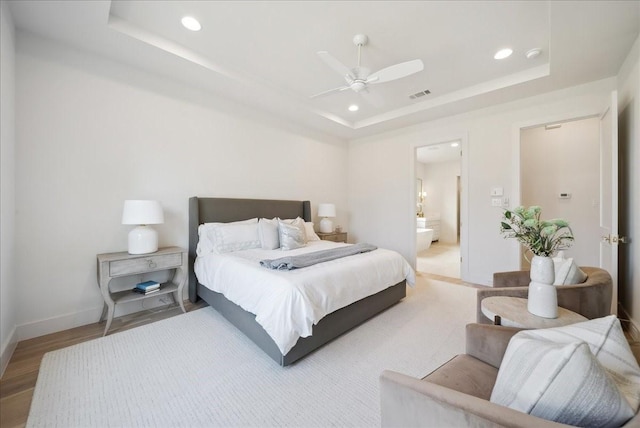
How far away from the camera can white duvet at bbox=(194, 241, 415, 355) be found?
6.09 feet

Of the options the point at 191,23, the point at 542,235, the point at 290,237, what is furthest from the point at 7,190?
the point at 542,235

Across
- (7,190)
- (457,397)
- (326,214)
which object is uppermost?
(7,190)

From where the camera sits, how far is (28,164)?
2.29m

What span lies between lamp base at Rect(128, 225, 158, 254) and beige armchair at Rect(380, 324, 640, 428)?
265 cm

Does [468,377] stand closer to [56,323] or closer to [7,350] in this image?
[7,350]

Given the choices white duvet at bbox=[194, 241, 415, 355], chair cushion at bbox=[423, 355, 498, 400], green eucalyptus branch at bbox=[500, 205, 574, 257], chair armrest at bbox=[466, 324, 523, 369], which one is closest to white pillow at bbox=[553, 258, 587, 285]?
green eucalyptus branch at bbox=[500, 205, 574, 257]

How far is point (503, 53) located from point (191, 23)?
10.5 ft

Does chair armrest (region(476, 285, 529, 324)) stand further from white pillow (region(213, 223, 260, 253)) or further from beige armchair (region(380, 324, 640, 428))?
white pillow (region(213, 223, 260, 253))

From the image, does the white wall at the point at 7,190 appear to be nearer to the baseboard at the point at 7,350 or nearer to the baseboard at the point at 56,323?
the baseboard at the point at 7,350

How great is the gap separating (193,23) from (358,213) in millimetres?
4173

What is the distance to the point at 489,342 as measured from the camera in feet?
4.21

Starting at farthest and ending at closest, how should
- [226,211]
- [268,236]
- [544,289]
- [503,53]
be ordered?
[226,211]
[268,236]
[503,53]
[544,289]

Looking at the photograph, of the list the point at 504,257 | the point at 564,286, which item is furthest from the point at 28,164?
the point at 504,257

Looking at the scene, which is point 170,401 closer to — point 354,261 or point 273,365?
point 273,365
